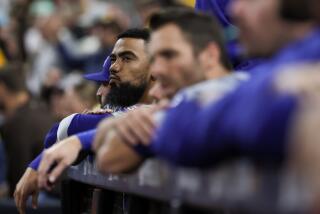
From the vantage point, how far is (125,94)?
6.40 metres

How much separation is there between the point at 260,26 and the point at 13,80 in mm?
8529

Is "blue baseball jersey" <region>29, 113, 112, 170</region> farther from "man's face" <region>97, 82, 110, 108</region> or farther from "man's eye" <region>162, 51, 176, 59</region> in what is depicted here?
"man's eye" <region>162, 51, 176, 59</region>

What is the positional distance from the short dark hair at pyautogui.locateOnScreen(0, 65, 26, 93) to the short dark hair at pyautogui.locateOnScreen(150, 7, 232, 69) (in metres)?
7.61

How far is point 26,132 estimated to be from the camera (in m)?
11.4

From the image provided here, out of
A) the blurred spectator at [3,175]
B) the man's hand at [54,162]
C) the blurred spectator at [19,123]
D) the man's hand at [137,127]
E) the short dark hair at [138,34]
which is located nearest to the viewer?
the man's hand at [137,127]

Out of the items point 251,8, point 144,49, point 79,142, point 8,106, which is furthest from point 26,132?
point 251,8

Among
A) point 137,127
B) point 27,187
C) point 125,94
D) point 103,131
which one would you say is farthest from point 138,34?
point 137,127

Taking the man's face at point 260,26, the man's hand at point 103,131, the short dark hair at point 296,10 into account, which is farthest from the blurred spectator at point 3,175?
the short dark hair at point 296,10

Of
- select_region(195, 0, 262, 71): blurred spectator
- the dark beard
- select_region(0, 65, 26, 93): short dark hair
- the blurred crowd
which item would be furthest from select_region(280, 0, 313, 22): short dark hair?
select_region(0, 65, 26, 93): short dark hair

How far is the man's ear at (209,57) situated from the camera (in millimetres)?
4305

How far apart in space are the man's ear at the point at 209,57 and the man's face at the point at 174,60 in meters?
0.03

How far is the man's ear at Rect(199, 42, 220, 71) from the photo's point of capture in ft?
14.1

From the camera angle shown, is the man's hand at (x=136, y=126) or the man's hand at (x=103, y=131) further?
the man's hand at (x=103, y=131)

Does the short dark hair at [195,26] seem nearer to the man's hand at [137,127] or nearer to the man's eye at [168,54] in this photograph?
the man's eye at [168,54]
